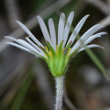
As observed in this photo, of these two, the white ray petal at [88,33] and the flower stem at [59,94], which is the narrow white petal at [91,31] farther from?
the flower stem at [59,94]

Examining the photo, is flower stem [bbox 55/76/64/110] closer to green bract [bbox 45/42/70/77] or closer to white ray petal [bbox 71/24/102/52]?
green bract [bbox 45/42/70/77]

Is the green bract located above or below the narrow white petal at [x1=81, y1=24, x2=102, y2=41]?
below

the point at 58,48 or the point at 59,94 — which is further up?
the point at 58,48

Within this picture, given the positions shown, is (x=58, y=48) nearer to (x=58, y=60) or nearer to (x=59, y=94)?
(x=58, y=60)

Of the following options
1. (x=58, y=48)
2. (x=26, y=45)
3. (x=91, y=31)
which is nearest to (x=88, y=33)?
(x=91, y=31)

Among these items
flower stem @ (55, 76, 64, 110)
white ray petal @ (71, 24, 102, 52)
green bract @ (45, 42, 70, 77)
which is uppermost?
white ray petal @ (71, 24, 102, 52)

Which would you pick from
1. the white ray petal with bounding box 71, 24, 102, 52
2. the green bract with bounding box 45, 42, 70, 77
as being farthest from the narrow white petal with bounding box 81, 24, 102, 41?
the green bract with bounding box 45, 42, 70, 77

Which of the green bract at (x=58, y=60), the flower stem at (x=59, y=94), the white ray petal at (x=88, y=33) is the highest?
the white ray petal at (x=88, y=33)

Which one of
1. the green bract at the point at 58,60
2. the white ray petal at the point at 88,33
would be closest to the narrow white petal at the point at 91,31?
the white ray petal at the point at 88,33

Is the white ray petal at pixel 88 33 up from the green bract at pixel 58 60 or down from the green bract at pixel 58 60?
up

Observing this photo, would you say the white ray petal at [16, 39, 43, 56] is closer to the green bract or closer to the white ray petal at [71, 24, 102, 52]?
the green bract

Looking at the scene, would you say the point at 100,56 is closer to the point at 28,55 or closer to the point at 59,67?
the point at 28,55
